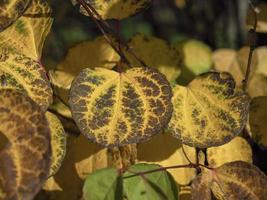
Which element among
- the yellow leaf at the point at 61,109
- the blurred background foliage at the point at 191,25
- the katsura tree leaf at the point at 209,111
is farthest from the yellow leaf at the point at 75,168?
the blurred background foliage at the point at 191,25

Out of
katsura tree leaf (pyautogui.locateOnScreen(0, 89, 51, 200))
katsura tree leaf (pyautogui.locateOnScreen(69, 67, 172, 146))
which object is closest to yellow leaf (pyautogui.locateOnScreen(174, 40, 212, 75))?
katsura tree leaf (pyautogui.locateOnScreen(69, 67, 172, 146))

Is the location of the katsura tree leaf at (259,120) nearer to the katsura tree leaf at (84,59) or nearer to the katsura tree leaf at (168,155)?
the katsura tree leaf at (168,155)

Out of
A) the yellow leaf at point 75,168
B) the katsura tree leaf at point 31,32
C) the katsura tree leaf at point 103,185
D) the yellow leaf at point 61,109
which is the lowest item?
the yellow leaf at point 75,168

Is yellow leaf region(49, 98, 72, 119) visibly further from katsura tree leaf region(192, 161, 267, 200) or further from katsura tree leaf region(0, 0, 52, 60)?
katsura tree leaf region(192, 161, 267, 200)

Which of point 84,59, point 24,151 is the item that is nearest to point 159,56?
point 84,59

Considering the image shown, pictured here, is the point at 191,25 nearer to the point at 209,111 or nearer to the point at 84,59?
the point at 84,59

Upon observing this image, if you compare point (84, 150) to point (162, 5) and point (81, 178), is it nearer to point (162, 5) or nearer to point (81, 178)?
point (81, 178)
